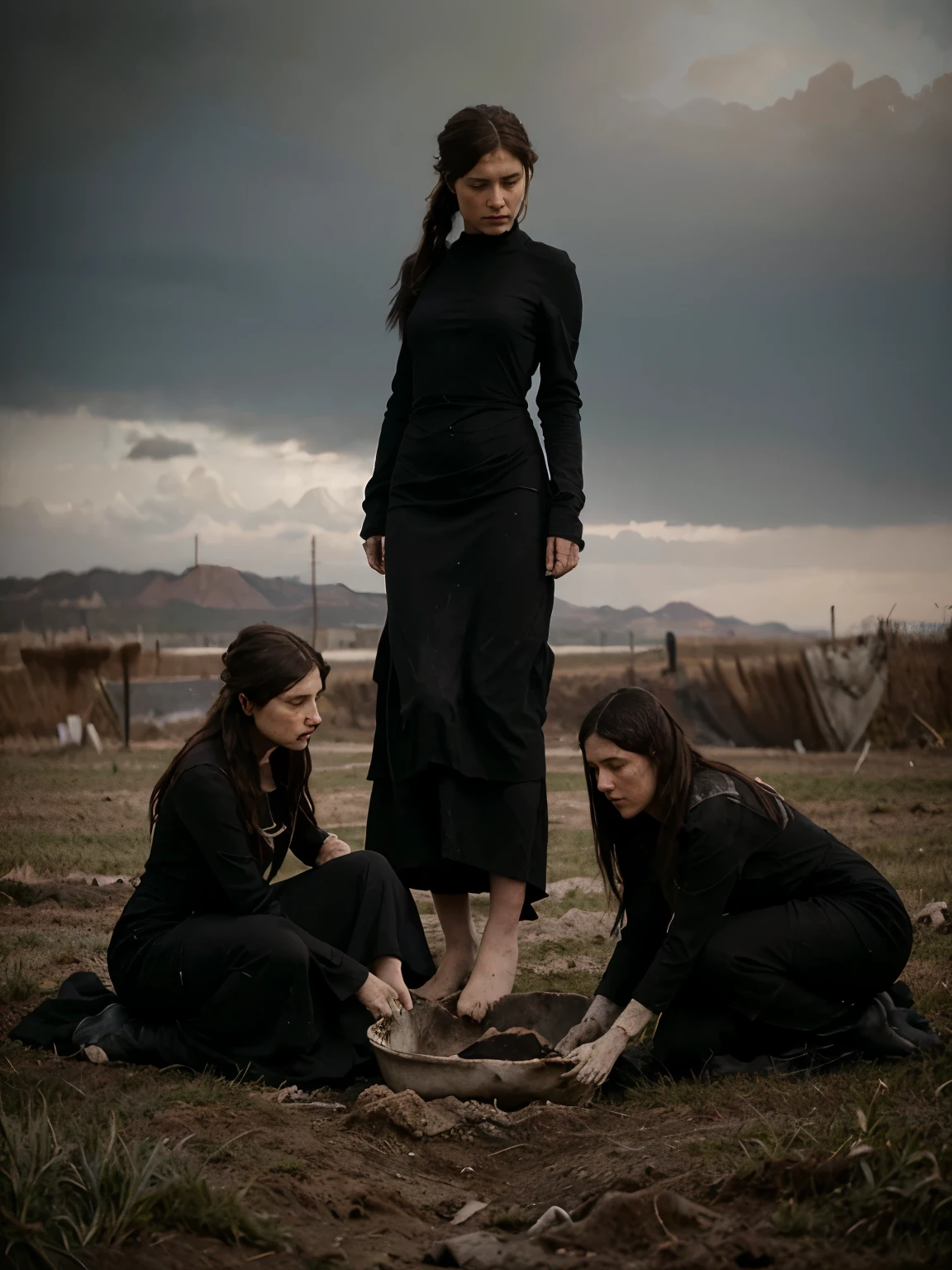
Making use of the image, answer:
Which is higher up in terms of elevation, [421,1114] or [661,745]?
[661,745]

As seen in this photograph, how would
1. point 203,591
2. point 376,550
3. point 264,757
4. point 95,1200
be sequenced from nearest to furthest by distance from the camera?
point 95,1200
point 264,757
point 376,550
point 203,591

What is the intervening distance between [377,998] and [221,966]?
42 centimetres

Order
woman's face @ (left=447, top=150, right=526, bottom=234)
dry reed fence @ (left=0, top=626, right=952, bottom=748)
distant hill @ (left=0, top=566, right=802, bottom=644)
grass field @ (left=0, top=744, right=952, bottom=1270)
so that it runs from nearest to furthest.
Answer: grass field @ (left=0, top=744, right=952, bottom=1270)
woman's face @ (left=447, top=150, right=526, bottom=234)
dry reed fence @ (left=0, top=626, right=952, bottom=748)
distant hill @ (left=0, top=566, right=802, bottom=644)

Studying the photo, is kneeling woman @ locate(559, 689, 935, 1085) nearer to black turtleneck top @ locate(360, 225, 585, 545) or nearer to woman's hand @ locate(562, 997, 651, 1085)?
woman's hand @ locate(562, 997, 651, 1085)

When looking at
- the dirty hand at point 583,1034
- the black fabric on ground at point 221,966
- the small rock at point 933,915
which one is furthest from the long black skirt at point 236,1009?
the small rock at point 933,915

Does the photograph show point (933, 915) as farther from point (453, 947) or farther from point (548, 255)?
point (548, 255)

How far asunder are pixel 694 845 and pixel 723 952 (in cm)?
29

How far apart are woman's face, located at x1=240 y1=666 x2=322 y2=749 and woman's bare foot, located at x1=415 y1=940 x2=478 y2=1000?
0.94 metres

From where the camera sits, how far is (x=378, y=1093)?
324 cm

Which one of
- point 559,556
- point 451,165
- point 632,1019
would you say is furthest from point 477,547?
point 632,1019

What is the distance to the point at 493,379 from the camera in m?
4.15

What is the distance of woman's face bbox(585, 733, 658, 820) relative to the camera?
343cm

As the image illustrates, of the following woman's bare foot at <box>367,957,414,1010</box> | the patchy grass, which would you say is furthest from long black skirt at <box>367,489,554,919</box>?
the patchy grass

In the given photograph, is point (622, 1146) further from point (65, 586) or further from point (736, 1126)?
point (65, 586)
